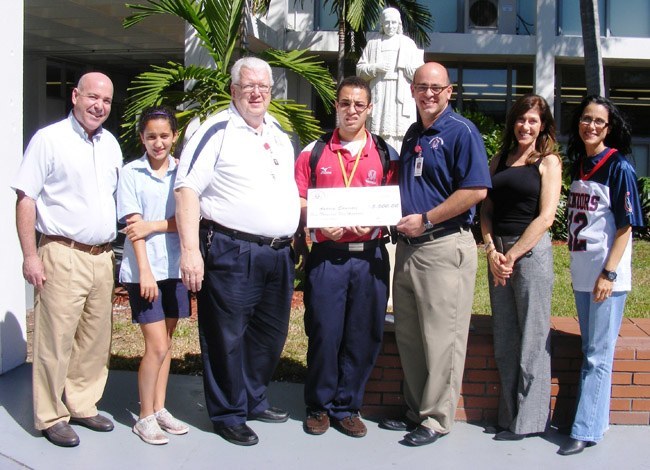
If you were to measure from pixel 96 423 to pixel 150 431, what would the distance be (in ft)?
1.33

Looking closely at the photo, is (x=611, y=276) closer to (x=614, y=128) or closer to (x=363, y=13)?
(x=614, y=128)

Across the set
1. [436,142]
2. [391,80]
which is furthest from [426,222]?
[391,80]

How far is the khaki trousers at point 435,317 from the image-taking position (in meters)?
4.13

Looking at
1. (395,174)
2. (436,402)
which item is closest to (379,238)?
(395,174)

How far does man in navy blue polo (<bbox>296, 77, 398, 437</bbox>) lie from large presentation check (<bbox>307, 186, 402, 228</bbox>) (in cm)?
8

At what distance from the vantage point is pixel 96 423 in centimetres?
445

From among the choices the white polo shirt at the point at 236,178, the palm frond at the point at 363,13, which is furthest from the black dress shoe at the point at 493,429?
the palm frond at the point at 363,13

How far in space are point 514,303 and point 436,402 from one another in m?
0.72

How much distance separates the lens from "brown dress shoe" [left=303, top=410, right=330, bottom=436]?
4.40 m

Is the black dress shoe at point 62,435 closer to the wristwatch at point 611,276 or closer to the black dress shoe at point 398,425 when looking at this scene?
the black dress shoe at point 398,425

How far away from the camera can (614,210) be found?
4000 millimetres

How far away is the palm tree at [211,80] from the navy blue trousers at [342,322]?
9.71 feet

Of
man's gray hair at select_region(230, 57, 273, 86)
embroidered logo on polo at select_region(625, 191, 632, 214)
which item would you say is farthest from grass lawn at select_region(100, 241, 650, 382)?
embroidered logo on polo at select_region(625, 191, 632, 214)

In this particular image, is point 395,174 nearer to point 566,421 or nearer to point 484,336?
point 484,336
